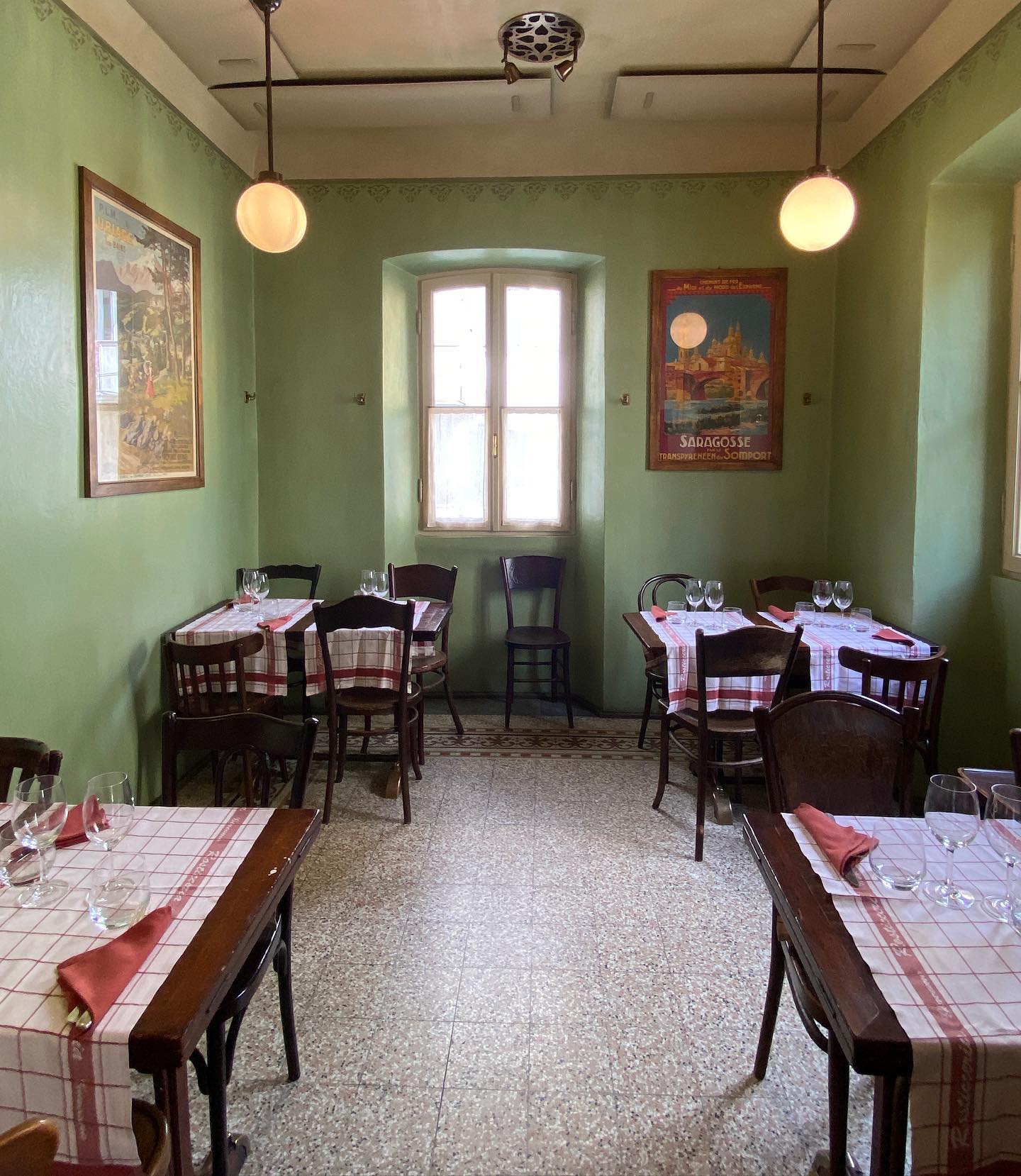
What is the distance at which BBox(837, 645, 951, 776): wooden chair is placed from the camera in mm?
3000

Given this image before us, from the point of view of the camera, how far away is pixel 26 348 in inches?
112

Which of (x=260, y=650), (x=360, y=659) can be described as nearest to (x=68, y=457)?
(x=260, y=650)

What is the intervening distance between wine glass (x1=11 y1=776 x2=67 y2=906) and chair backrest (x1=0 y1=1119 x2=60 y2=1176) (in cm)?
71

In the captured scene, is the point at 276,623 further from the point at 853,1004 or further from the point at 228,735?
the point at 853,1004

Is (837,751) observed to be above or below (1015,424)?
below

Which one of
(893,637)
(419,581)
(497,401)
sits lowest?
(893,637)

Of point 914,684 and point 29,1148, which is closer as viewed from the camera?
point 29,1148

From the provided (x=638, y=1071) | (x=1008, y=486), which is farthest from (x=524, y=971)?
(x=1008, y=486)

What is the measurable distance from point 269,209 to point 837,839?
123 inches

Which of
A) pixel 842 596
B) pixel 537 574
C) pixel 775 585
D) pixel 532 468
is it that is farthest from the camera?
pixel 532 468

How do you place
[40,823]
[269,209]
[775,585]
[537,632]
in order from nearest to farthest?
1. [40,823]
2. [269,209]
3. [775,585]
4. [537,632]

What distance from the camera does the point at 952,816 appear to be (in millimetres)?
1625

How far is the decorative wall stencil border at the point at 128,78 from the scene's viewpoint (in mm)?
3008

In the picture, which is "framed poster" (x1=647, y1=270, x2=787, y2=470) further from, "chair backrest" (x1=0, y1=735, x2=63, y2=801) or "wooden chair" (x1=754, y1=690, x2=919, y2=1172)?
"chair backrest" (x1=0, y1=735, x2=63, y2=801)
